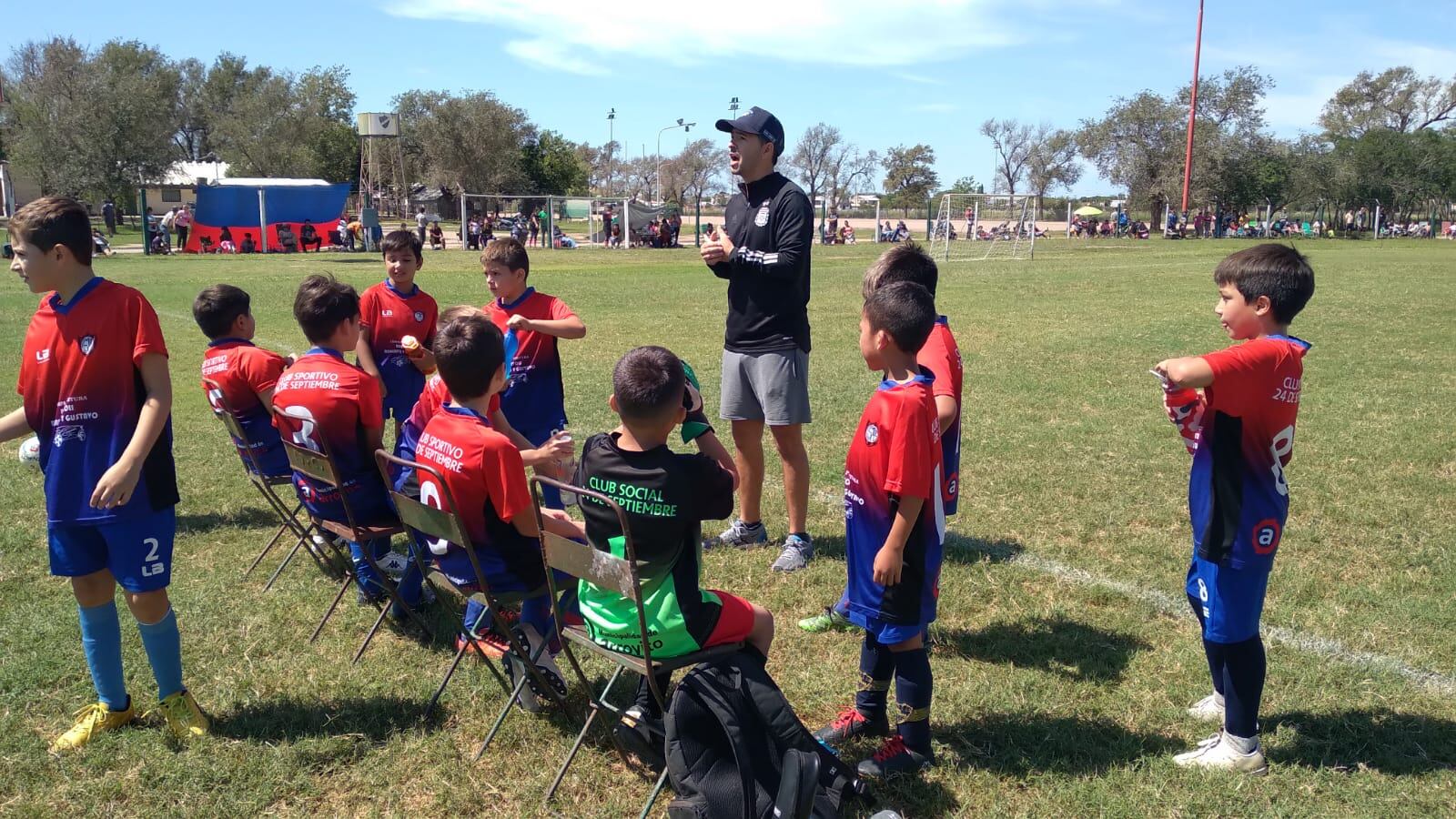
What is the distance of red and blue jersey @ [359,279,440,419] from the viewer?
5699 mm

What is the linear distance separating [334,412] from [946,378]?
2.53 meters

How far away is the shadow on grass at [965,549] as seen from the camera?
5.31 meters

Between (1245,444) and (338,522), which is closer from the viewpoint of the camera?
(1245,444)

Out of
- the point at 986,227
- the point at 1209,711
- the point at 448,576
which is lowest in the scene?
the point at 1209,711

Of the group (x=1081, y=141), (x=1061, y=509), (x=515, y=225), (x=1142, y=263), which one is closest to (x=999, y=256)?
(x=1142, y=263)

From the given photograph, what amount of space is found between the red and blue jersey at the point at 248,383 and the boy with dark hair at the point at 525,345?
3.61ft

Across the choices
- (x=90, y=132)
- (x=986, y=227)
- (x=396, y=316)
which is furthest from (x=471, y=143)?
(x=396, y=316)

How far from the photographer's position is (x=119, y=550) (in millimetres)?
3330

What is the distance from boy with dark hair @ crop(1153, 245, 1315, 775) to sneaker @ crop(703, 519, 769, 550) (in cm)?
270

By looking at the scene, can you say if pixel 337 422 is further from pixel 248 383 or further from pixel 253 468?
pixel 253 468

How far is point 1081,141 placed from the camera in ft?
228

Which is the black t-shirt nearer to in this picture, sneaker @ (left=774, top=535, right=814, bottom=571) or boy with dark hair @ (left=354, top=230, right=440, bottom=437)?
sneaker @ (left=774, top=535, right=814, bottom=571)

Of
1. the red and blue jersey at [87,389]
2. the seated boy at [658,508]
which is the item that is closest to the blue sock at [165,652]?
the red and blue jersey at [87,389]

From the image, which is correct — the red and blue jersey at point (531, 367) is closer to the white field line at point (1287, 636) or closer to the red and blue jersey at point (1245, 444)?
the white field line at point (1287, 636)
